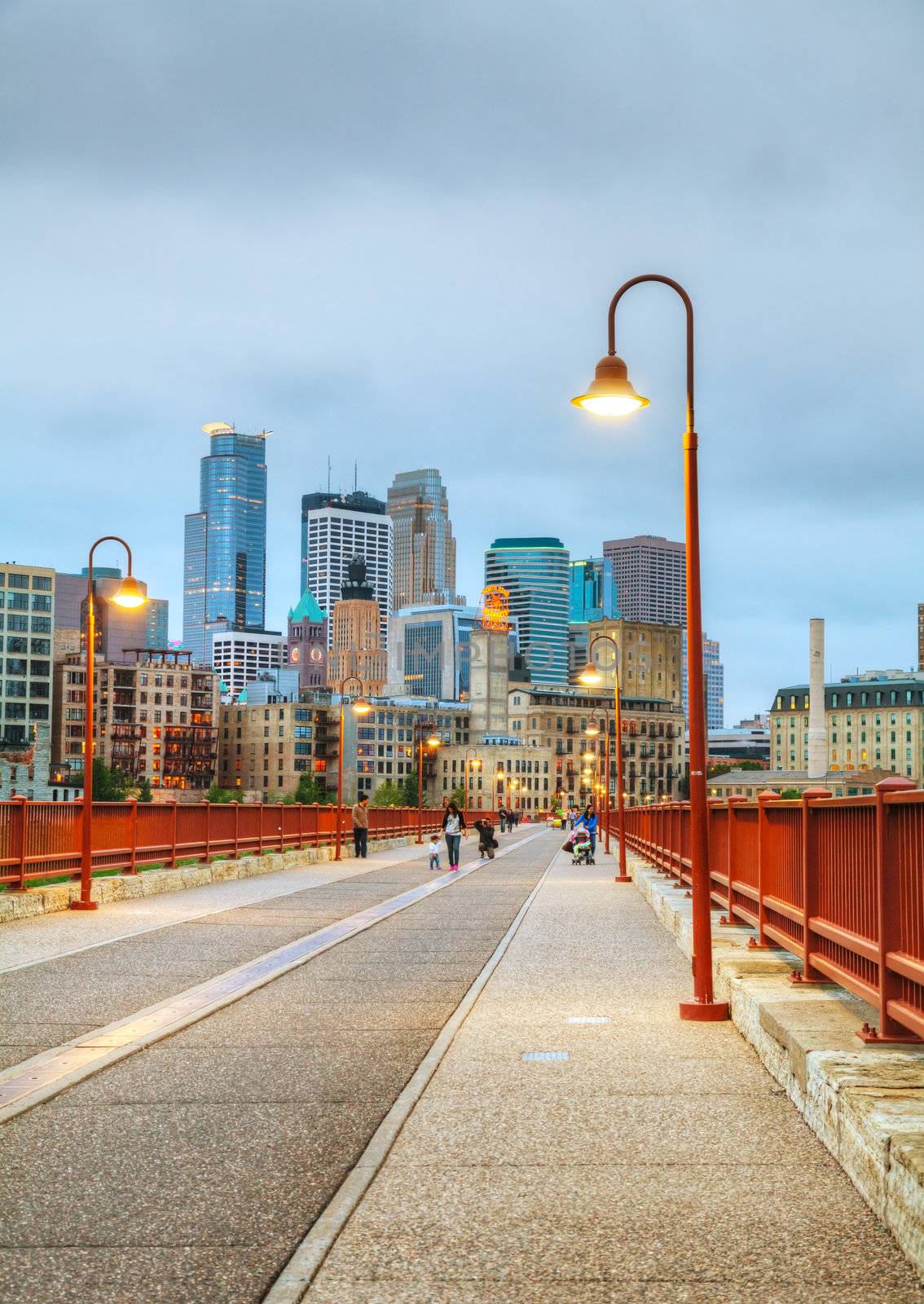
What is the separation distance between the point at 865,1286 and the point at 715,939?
895cm

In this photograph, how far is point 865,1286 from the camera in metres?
5.07

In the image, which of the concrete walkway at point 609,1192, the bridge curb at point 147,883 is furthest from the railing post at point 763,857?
the bridge curb at point 147,883

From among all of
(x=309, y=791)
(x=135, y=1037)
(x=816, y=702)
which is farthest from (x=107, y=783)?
(x=135, y=1037)

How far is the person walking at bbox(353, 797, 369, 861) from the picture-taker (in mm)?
41812

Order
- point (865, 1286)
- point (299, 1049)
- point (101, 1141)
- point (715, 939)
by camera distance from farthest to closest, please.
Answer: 1. point (715, 939)
2. point (299, 1049)
3. point (101, 1141)
4. point (865, 1286)

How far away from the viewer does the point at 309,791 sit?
181 m

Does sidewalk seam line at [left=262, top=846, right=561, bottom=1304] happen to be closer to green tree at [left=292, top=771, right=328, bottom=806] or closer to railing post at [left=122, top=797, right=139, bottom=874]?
railing post at [left=122, top=797, right=139, bottom=874]

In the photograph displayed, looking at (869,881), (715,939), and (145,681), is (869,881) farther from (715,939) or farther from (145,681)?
(145,681)

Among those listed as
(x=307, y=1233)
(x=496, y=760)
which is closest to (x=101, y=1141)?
(x=307, y=1233)

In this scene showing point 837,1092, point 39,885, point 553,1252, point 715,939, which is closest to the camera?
point 553,1252

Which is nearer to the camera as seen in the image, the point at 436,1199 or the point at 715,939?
the point at 436,1199

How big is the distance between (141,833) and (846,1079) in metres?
21.4

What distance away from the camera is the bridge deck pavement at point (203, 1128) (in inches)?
213

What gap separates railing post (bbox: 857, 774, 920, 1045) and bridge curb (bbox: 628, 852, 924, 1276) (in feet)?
0.41
